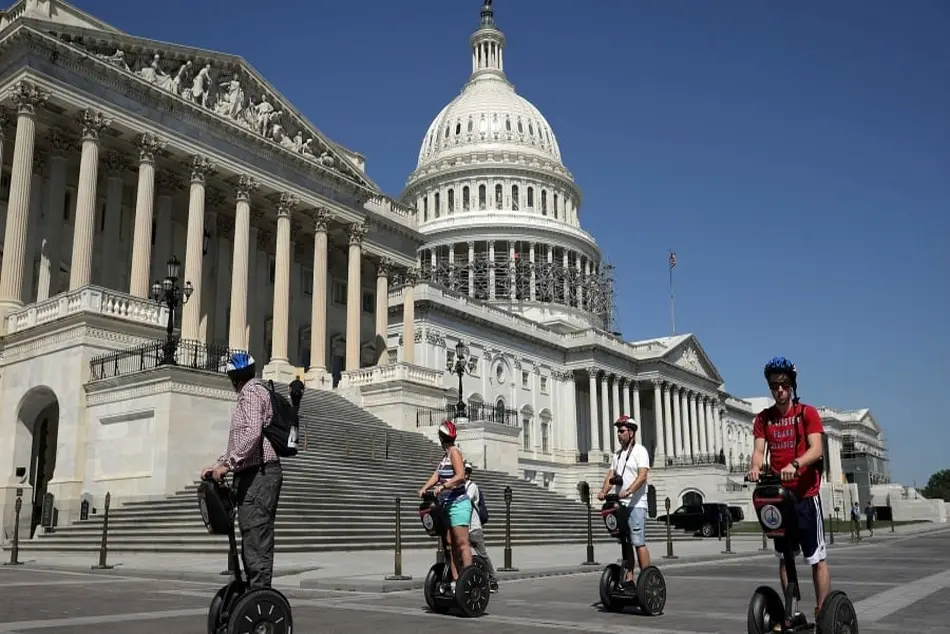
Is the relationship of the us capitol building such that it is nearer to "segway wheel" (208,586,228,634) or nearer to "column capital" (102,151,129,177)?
"column capital" (102,151,129,177)

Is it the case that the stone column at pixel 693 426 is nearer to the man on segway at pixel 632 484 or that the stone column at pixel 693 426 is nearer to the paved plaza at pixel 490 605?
the paved plaza at pixel 490 605

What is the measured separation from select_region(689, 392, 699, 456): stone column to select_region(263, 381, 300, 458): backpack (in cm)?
10065

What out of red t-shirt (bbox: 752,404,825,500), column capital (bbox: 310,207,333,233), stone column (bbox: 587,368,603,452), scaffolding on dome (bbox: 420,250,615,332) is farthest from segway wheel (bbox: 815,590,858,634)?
scaffolding on dome (bbox: 420,250,615,332)

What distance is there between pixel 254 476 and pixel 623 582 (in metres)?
5.59

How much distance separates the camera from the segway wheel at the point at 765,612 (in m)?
7.69

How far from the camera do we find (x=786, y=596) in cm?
782

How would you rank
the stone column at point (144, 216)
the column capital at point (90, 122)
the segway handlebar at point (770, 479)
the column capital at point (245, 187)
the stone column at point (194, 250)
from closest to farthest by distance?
the segway handlebar at point (770, 479) → the column capital at point (90, 122) → the stone column at point (144, 216) → the stone column at point (194, 250) → the column capital at point (245, 187)

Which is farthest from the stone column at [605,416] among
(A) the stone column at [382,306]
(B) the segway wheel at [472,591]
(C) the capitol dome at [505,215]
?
(B) the segway wheel at [472,591]

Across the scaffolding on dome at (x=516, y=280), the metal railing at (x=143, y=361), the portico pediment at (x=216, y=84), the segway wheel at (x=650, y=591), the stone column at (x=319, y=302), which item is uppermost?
the scaffolding on dome at (x=516, y=280)

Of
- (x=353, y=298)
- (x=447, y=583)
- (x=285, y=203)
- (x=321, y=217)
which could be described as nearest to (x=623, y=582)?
(x=447, y=583)

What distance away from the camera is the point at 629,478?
11.7m

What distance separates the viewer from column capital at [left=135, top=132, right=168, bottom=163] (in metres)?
40.9

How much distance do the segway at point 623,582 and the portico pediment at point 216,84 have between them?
3401 cm

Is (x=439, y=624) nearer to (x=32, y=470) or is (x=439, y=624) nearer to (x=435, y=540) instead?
(x=435, y=540)
